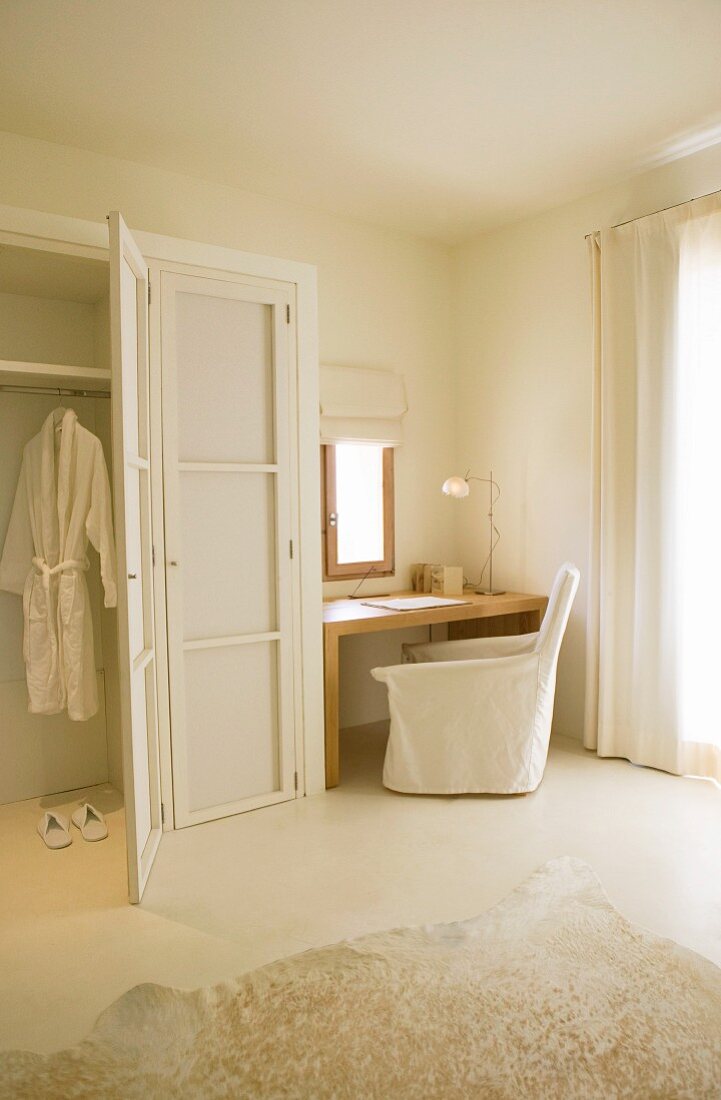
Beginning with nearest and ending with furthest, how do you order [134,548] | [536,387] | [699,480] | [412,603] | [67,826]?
[134,548]
[67,826]
[699,480]
[412,603]
[536,387]

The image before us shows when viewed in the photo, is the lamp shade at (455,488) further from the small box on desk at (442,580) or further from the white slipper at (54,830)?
the white slipper at (54,830)

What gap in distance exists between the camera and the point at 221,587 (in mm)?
3117

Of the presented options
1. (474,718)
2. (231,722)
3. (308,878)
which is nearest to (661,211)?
(474,718)

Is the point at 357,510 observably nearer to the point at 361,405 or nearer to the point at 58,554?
the point at 361,405

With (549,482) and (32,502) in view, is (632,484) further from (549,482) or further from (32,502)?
(32,502)

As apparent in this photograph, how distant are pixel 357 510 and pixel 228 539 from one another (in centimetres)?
135

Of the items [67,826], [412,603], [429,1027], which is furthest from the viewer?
[412,603]

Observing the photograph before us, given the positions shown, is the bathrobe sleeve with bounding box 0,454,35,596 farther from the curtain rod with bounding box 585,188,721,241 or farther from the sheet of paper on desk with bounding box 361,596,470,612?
the curtain rod with bounding box 585,188,721,241

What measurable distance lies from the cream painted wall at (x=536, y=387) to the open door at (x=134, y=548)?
2189 mm

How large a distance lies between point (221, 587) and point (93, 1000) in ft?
4.94

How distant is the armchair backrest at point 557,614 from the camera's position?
3.29m

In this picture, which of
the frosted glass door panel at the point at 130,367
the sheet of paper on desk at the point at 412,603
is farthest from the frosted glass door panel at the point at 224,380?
the sheet of paper on desk at the point at 412,603

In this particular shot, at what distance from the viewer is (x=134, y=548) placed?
252 cm

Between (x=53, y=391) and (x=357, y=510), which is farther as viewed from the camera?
(x=357, y=510)
